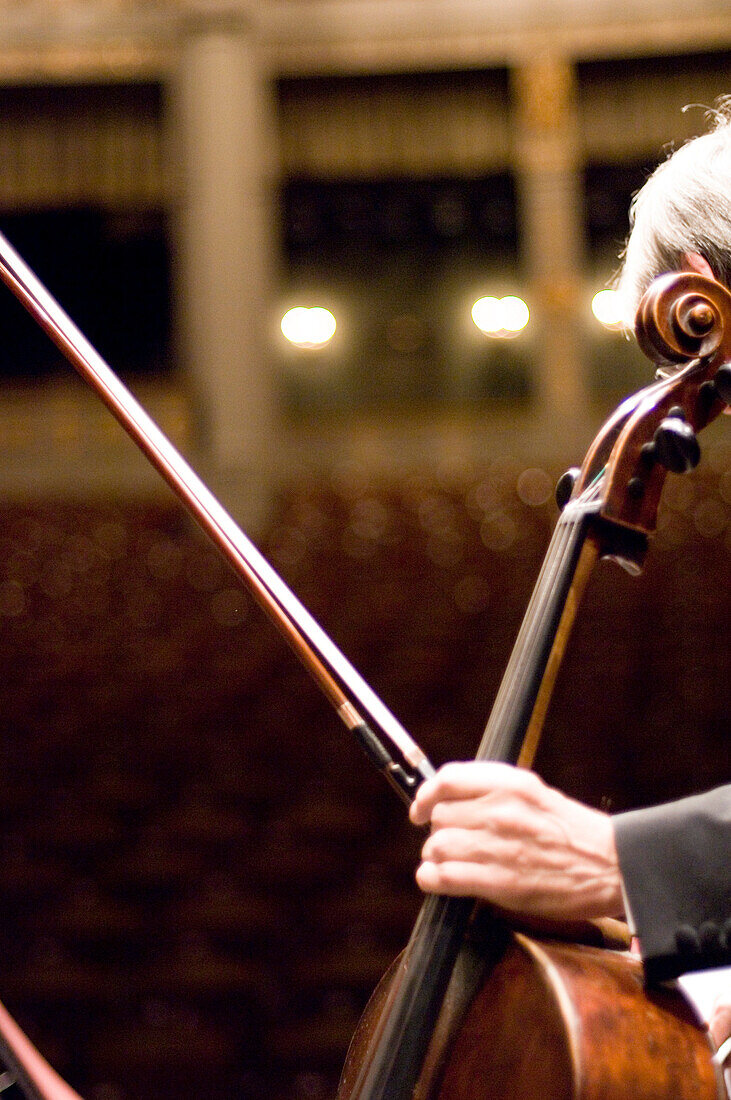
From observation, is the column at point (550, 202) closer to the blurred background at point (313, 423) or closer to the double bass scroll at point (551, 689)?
the blurred background at point (313, 423)

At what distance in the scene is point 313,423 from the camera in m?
3.26

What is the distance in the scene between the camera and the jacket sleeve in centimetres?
39

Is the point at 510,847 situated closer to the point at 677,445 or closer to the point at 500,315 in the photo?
the point at 677,445

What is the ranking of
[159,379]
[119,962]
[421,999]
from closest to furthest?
[421,999], [119,962], [159,379]

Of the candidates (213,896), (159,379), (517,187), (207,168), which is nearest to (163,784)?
(213,896)

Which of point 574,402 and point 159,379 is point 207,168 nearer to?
point 159,379

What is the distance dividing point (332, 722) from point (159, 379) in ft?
6.11

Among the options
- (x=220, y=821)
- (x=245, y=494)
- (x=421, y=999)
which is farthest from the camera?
(x=245, y=494)

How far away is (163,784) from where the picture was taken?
5.16 ft

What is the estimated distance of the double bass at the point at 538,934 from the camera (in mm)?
371

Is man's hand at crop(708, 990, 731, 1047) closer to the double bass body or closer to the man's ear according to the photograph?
the double bass body

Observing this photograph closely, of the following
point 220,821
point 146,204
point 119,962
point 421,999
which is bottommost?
point 119,962

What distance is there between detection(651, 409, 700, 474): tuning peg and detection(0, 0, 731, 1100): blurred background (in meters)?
1.07

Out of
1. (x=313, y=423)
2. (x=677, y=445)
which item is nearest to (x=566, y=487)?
(x=677, y=445)
